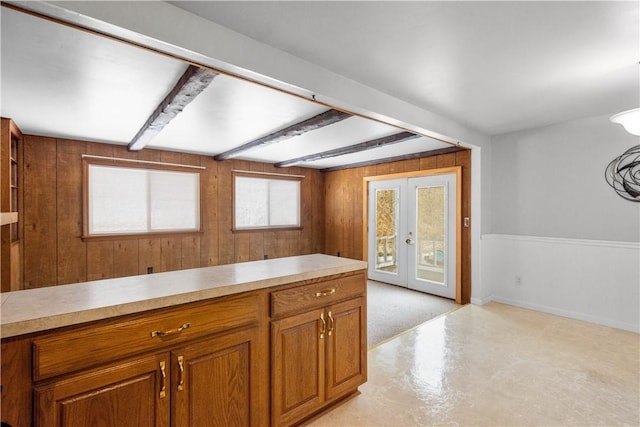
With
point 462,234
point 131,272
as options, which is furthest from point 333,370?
point 131,272

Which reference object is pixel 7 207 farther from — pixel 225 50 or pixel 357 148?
pixel 357 148

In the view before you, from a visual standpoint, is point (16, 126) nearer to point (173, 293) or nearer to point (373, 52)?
point (173, 293)

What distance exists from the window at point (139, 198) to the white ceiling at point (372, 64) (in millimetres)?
963

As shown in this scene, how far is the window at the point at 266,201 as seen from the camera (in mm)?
5695

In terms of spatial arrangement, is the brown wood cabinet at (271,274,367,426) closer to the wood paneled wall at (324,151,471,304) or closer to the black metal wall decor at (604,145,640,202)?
the wood paneled wall at (324,151,471,304)

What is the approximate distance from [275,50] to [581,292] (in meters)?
4.27

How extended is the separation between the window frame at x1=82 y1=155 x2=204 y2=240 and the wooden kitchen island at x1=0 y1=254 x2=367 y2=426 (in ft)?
11.2

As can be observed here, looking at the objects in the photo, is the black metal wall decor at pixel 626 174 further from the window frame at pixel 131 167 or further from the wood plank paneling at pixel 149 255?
the wood plank paneling at pixel 149 255

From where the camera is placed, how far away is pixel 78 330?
1.09 meters

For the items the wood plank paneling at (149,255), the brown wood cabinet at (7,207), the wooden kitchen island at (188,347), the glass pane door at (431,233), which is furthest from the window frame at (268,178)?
the wooden kitchen island at (188,347)

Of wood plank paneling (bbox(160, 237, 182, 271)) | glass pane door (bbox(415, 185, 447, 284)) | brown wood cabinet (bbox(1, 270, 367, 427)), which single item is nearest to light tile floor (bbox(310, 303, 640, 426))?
brown wood cabinet (bbox(1, 270, 367, 427))

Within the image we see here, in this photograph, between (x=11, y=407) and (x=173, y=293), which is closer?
(x=11, y=407)

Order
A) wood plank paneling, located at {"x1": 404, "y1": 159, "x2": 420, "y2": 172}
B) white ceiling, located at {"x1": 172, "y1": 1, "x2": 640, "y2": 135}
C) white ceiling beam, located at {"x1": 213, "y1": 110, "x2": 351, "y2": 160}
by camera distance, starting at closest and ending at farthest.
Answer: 1. white ceiling, located at {"x1": 172, "y1": 1, "x2": 640, "y2": 135}
2. white ceiling beam, located at {"x1": 213, "y1": 110, "x2": 351, "y2": 160}
3. wood plank paneling, located at {"x1": 404, "y1": 159, "x2": 420, "y2": 172}

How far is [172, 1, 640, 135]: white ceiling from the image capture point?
64.0 inches
